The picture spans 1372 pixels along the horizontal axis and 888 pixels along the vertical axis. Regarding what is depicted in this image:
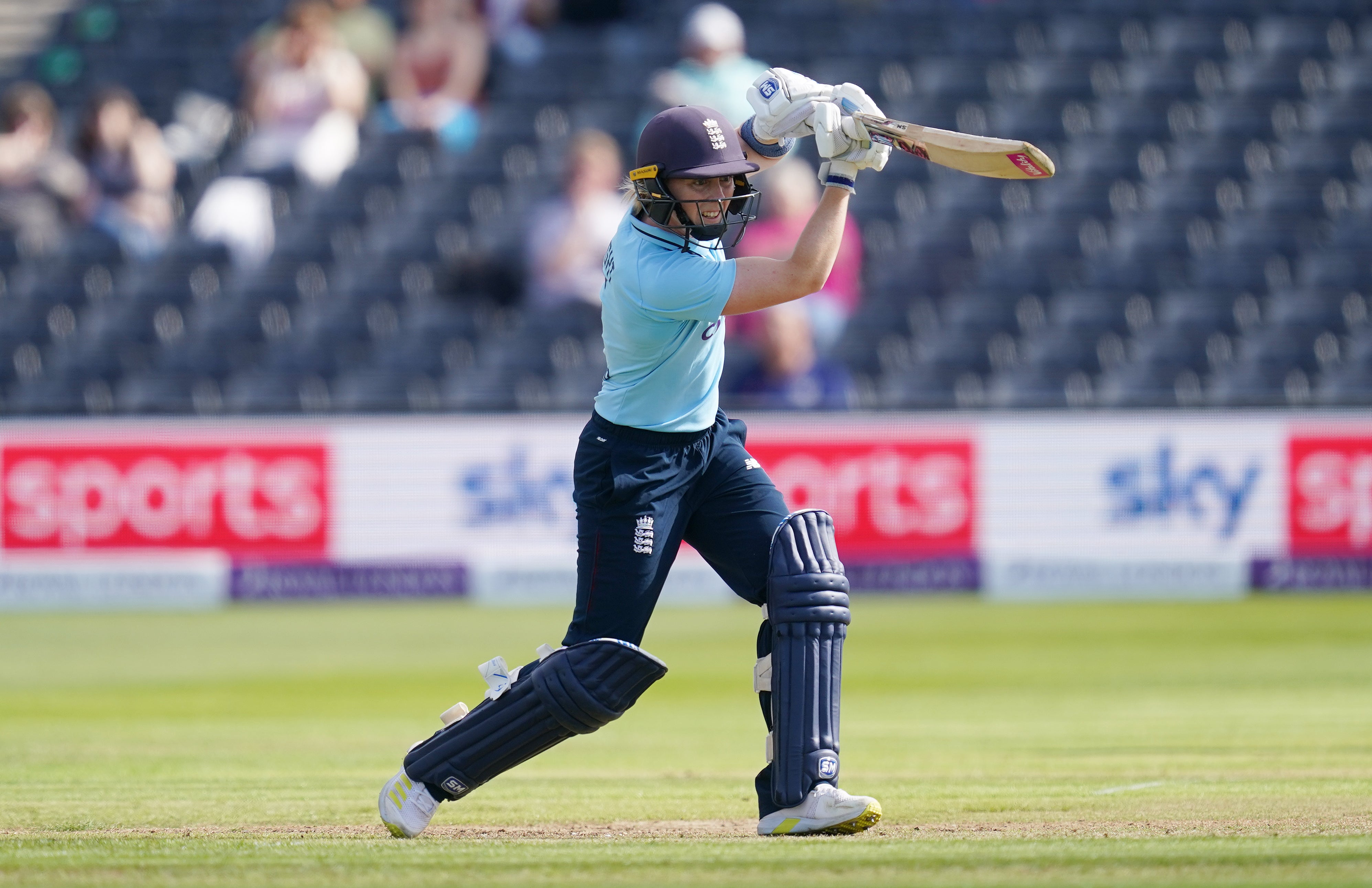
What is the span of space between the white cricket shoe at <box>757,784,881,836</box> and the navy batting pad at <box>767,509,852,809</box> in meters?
0.03

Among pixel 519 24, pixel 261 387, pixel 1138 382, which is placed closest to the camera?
pixel 1138 382

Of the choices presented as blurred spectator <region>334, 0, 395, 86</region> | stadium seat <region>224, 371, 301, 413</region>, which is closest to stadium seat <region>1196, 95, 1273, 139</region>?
blurred spectator <region>334, 0, 395, 86</region>

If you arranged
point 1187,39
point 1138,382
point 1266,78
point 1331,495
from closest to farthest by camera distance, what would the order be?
point 1331,495 < point 1138,382 < point 1266,78 < point 1187,39

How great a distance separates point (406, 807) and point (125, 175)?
13984 mm

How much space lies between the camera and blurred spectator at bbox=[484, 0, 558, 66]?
19141 mm

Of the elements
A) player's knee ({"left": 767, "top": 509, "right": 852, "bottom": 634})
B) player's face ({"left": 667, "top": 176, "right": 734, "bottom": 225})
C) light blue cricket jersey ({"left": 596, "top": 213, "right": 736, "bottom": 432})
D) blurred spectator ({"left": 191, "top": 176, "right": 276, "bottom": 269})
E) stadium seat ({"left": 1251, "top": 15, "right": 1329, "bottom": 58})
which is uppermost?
stadium seat ({"left": 1251, "top": 15, "right": 1329, "bottom": 58})

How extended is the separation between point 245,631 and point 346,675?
2357 mm

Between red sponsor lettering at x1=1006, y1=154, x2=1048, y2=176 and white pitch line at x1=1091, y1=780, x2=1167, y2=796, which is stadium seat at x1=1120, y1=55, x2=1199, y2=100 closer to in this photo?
white pitch line at x1=1091, y1=780, x2=1167, y2=796

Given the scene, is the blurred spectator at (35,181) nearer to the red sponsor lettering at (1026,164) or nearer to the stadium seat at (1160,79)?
the stadium seat at (1160,79)

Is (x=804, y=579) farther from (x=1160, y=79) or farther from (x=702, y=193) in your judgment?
(x=1160, y=79)

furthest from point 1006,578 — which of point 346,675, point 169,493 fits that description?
point 169,493

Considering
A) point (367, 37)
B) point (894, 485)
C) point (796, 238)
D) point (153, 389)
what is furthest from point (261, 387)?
point (894, 485)

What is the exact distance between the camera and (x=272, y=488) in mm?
14430

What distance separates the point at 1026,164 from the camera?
544 cm
